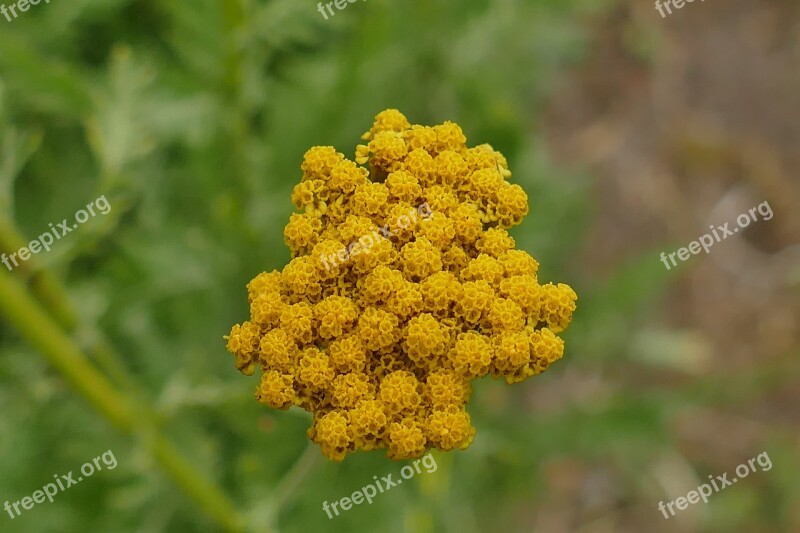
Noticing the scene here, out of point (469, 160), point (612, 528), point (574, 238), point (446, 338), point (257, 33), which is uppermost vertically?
point (257, 33)

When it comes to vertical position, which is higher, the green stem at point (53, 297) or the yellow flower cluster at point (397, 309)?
the green stem at point (53, 297)

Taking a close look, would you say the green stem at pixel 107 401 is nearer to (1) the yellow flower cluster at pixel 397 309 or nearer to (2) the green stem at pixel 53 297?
(2) the green stem at pixel 53 297

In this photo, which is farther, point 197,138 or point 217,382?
point 197,138

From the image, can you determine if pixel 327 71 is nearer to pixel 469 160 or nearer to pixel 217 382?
pixel 217 382

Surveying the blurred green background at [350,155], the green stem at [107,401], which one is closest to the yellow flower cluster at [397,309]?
the blurred green background at [350,155]

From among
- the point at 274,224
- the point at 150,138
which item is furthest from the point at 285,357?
Result: the point at 150,138

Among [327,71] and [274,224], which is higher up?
[327,71]
